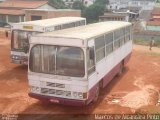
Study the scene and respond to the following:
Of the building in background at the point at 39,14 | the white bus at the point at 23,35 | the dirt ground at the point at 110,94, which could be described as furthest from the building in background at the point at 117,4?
the white bus at the point at 23,35

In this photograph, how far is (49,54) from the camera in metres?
11.2

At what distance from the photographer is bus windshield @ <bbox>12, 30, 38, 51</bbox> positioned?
1733 centimetres

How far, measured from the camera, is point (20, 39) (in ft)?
57.4

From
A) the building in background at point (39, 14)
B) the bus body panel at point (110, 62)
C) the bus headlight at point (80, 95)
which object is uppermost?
the building in background at point (39, 14)

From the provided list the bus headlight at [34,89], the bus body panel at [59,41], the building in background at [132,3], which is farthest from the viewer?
the building in background at [132,3]

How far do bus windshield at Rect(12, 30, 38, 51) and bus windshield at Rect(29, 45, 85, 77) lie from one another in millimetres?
6095

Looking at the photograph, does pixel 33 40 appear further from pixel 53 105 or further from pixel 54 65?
pixel 53 105

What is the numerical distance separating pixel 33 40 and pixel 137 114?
469 centimetres

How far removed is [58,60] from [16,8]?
152 ft

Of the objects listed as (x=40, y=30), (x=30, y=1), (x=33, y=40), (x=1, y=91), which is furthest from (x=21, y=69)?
(x=30, y=1)

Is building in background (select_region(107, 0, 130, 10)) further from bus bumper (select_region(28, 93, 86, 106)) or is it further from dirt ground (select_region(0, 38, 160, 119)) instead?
bus bumper (select_region(28, 93, 86, 106))

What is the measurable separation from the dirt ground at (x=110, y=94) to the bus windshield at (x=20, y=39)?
1.58 m

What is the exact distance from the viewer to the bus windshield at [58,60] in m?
10.9

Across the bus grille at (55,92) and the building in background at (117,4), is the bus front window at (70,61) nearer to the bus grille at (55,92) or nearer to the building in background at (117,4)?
the bus grille at (55,92)
